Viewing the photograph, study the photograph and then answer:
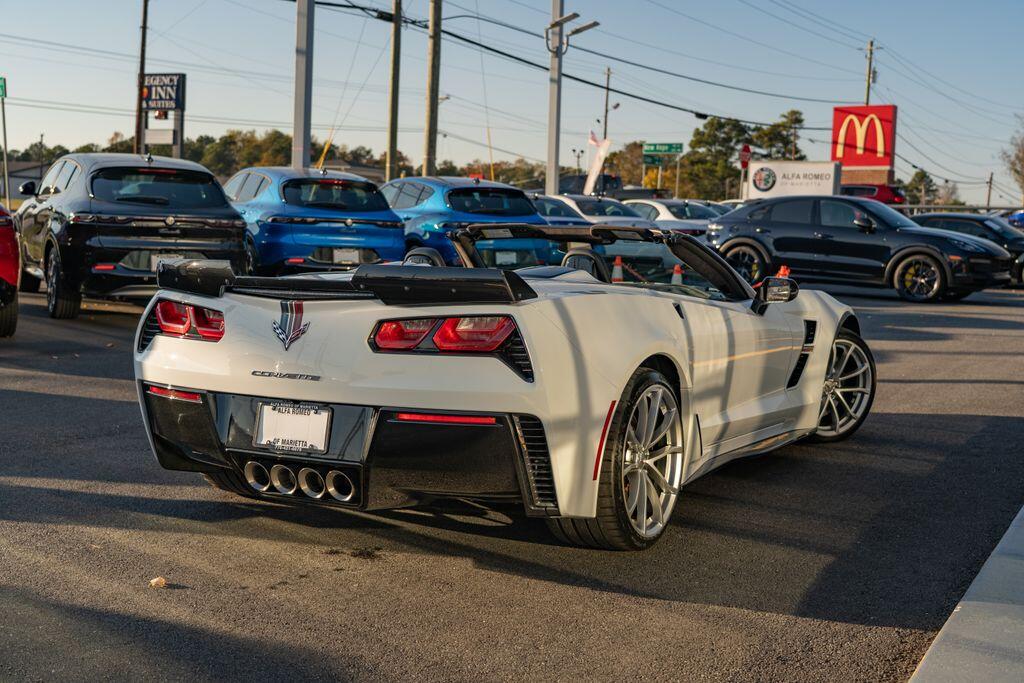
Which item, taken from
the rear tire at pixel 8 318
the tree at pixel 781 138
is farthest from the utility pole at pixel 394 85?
the tree at pixel 781 138

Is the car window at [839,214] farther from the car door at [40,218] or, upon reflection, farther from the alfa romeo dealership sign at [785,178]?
the alfa romeo dealership sign at [785,178]

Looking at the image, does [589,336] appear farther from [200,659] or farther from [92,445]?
[92,445]

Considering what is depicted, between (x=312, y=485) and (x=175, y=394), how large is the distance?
2.27 ft

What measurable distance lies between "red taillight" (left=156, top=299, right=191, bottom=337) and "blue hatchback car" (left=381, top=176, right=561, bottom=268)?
33.4 feet

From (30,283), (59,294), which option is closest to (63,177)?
(59,294)

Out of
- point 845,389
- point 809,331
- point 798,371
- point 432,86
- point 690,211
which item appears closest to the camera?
point 798,371

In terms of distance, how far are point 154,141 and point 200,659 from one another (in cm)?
5009

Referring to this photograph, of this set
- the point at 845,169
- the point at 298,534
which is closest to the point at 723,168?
the point at 845,169

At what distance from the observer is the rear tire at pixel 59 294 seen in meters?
11.5

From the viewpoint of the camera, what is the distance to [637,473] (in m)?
4.66

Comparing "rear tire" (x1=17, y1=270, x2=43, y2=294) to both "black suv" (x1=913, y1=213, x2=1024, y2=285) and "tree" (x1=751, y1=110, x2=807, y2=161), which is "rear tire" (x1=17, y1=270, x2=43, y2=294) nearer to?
"black suv" (x1=913, y1=213, x2=1024, y2=285)

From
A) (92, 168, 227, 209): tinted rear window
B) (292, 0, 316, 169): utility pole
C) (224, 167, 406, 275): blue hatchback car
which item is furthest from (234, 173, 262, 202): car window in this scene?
(292, 0, 316, 169): utility pole

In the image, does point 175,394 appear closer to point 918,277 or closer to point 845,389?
point 845,389

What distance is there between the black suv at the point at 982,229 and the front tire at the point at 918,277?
4.56m
